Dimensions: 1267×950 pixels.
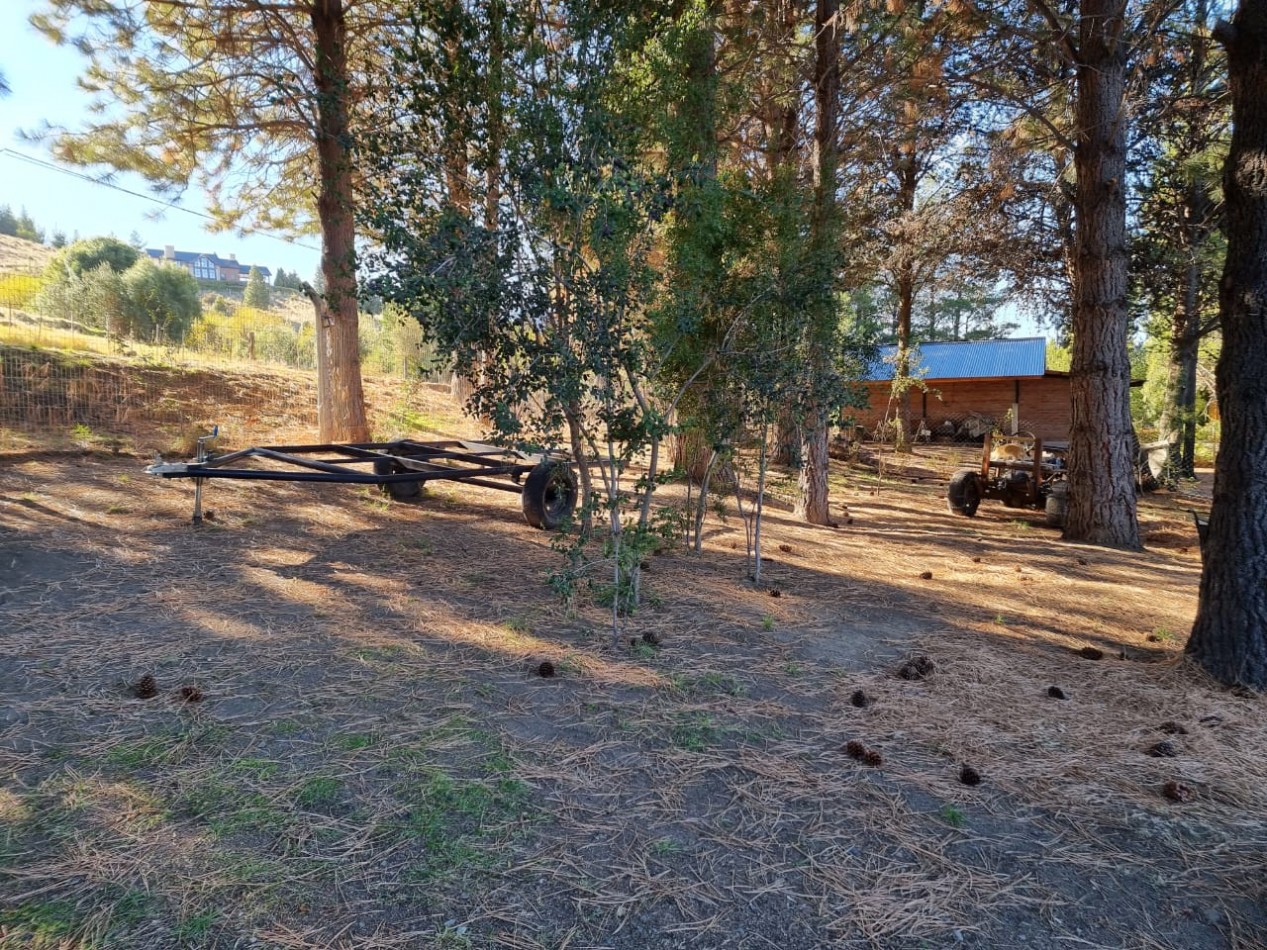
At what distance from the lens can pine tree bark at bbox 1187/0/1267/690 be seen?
11.6 feet

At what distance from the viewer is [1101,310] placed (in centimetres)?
777

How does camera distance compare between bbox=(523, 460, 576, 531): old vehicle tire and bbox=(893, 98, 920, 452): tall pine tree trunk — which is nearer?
bbox=(523, 460, 576, 531): old vehicle tire

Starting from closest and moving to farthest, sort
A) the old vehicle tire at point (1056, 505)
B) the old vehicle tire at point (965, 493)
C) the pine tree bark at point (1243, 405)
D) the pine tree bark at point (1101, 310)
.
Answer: the pine tree bark at point (1243, 405) < the pine tree bark at point (1101, 310) < the old vehicle tire at point (1056, 505) < the old vehicle tire at point (965, 493)

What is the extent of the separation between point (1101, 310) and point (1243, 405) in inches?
194

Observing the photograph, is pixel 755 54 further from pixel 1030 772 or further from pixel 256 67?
pixel 1030 772

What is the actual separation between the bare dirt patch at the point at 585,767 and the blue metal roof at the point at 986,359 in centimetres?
2350

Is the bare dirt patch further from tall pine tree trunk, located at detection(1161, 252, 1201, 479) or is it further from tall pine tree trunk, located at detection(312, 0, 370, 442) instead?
tall pine tree trunk, located at detection(1161, 252, 1201, 479)

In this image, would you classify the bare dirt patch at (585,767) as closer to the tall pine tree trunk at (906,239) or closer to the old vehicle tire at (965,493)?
the old vehicle tire at (965,493)

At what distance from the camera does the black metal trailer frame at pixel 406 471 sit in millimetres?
5050

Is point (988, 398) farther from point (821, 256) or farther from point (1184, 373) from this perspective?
point (821, 256)

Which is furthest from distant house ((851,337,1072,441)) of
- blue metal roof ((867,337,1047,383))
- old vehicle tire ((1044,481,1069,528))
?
old vehicle tire ((1044,481,1069,528))

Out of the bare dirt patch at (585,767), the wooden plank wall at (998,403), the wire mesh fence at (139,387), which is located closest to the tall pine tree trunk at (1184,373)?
the wooden plank wall at (998,403)

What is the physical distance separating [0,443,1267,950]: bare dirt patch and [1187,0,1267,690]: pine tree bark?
12.1 inches

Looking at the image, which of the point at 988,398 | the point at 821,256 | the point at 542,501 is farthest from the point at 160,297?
the point at 988,398
